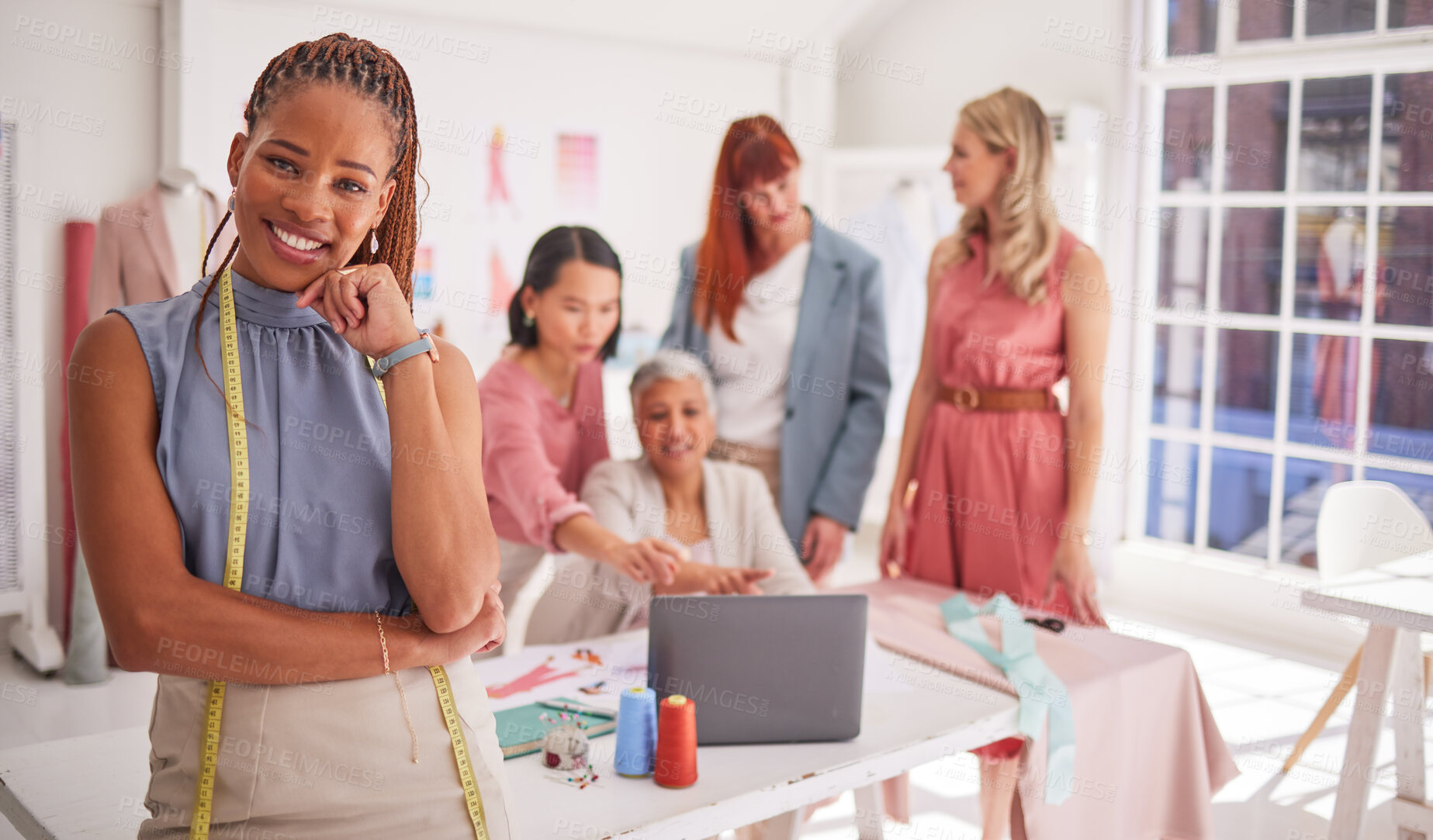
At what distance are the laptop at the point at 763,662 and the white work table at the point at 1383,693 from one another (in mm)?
1279

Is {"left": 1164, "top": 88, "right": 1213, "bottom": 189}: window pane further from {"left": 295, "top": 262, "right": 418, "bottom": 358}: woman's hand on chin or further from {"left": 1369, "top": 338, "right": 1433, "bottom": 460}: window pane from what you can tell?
{"left": 295, "top": 262, "right": 418, "bottom": 358}: woman's hand on chin

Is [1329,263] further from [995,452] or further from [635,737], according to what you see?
[635,737]

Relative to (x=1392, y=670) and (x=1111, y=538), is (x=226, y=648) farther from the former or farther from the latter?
(x=1111, y=538)

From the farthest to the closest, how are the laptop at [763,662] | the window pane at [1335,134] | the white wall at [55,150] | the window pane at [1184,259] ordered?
the window pane at [1184,259]
the window pane at [1335,134]
the white wall at [55,150]
the laptop at [763,662]

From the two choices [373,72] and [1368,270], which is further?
[1368,270]

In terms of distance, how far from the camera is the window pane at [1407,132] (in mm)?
4141

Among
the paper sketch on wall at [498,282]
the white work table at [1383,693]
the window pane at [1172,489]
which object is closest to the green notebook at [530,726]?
the white work table at [1383,693]

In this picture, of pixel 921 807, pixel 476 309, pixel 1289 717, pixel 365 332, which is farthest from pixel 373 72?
pixel 1289 717

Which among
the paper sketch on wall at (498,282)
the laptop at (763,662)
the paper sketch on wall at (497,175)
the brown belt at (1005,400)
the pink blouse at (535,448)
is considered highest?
the paper sketch on wall at (497,175)

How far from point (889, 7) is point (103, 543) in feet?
17.3

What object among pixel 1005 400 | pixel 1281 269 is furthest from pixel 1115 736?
pixel 1281 269

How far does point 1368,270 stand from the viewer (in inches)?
170

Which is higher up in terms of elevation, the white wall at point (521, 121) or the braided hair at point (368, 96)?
the white wall at point (521, 121)

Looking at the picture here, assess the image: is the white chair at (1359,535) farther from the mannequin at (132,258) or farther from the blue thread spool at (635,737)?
the mannequin at (132,258)
